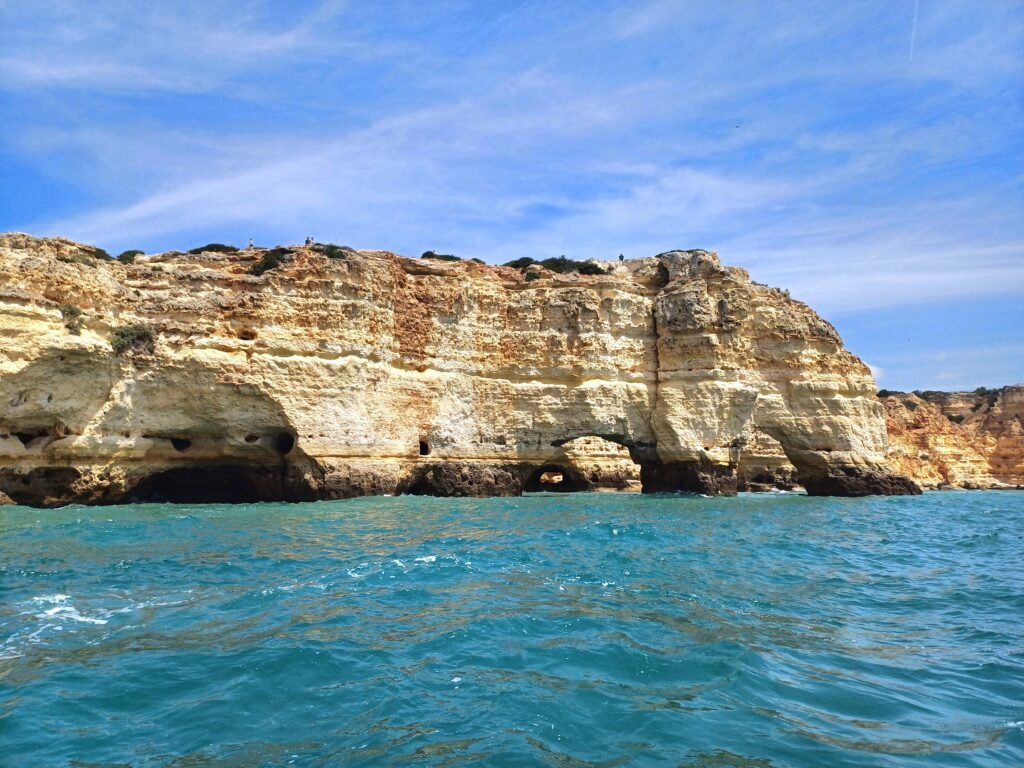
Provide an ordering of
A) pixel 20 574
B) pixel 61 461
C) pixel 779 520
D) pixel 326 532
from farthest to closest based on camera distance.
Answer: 1. pixel 61 461
2. pixel 779 520
3. pixel 326 532
4. pixel 20 574

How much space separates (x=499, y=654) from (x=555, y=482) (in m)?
32.2

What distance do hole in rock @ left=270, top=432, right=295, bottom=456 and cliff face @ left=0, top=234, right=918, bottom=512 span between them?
0.28 ft

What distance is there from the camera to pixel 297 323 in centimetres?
2495

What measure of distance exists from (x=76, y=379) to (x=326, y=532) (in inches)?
424

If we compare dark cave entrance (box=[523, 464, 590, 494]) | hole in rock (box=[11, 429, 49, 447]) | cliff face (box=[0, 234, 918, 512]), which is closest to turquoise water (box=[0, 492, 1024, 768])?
hole in rock (box=[11, 429, 49, 447])

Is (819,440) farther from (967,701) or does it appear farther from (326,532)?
(967,701)

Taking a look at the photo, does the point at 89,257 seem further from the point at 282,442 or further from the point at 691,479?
the point at 691,479

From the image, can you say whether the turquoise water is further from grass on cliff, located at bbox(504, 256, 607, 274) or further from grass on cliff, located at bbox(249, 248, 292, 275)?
grass on cliff, located at bbox(504, 256, 607, 274)

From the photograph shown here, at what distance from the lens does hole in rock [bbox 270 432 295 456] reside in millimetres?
24812

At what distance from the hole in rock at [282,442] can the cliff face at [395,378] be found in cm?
9

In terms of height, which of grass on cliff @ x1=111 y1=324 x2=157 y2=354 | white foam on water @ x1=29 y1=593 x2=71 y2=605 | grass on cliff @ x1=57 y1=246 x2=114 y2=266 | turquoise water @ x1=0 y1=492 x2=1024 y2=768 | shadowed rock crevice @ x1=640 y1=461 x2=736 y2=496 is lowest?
turquoise water @ x1=0 y1=492 x2=1024 y2=768

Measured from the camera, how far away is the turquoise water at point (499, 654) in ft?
15.9

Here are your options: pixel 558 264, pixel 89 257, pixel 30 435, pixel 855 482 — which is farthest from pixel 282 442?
pixel 855 482

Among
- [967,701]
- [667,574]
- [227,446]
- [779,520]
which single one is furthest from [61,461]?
[967,701]
